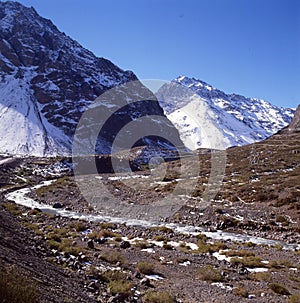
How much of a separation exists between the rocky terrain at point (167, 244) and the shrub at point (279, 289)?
4 centimetres

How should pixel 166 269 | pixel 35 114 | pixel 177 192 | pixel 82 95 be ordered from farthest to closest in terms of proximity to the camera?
pixel 82 95 < pixel 35 114 < pixel 177 192 < pixel 166 269

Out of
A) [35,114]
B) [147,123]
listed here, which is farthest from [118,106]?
[35,114]

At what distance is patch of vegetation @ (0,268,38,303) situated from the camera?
5.29 m

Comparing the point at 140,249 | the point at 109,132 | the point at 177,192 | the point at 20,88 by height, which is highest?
the point at 20,88

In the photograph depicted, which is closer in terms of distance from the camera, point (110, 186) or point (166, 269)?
point (166, 269)

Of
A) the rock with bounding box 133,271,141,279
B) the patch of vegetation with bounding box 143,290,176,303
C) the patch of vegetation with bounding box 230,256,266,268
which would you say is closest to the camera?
the patch of vegetation with bounding box 143,290,176,303

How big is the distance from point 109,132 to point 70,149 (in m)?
37.7

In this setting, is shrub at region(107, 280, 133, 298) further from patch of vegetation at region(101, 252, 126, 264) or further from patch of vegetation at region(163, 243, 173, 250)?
patch of vegetation at region(163, 243, 173, 250)

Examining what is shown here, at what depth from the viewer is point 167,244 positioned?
19297 mm

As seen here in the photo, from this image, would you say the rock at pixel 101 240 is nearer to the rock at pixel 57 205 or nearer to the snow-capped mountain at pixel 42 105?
the rock at pixel 57 205

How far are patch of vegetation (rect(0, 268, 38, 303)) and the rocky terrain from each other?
0.76ft

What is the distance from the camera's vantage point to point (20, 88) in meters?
163

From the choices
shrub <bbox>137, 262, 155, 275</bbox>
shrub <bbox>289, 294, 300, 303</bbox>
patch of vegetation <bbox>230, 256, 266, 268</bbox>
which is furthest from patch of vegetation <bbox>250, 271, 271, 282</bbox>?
shrub <bbox>137, 262, 155, 275</bbox>

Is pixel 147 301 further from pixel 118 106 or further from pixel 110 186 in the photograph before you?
pixel 118 106
